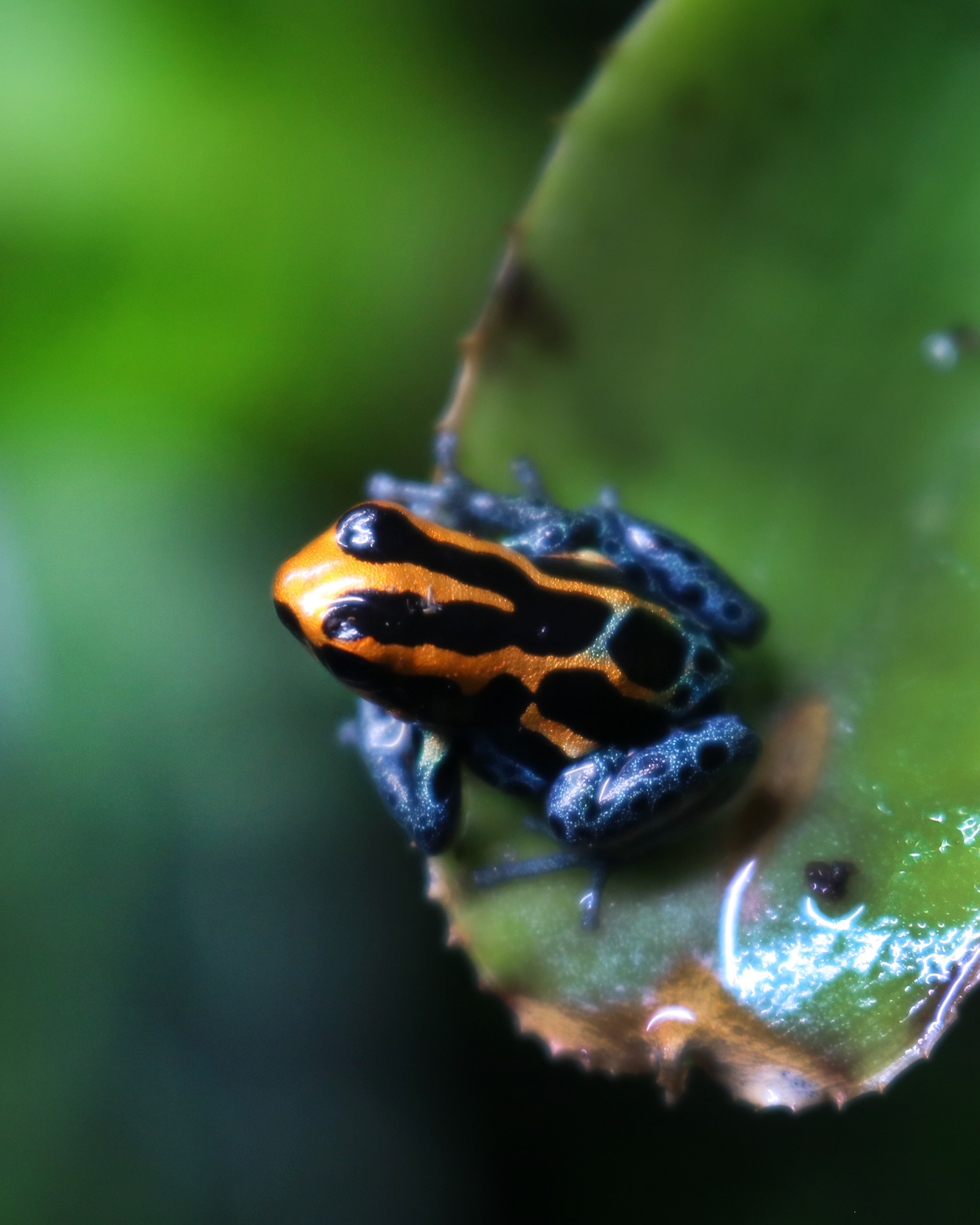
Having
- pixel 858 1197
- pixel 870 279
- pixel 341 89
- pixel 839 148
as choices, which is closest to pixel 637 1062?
pixel 858 1197

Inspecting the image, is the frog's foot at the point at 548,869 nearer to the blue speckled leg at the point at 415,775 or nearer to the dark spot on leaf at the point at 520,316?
the blue speckled leg at the point at 415,775

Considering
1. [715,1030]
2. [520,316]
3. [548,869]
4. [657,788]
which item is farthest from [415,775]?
[520,316]

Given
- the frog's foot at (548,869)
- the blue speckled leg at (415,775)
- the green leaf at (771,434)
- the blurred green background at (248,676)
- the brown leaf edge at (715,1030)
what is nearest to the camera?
the brown leaf edge at (715,1030)

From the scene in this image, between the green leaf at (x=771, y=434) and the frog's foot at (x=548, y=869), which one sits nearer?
the green leaf at (x=771, y=434)

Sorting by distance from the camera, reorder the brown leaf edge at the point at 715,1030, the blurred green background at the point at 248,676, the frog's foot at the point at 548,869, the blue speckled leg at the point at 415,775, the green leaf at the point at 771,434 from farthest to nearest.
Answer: the blurred green background at the point at 248,676 → the blue speckled leg at the point at 415,775 → the frog's foot at the point at 548,869 → the green leaf at the point at 771,434 → the brown leaf edge at the point at 715,1030

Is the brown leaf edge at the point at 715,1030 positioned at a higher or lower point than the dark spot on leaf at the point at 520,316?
lower

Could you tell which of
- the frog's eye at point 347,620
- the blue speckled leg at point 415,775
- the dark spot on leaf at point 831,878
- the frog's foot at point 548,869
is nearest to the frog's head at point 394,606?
the frog's eye at point 347,620
